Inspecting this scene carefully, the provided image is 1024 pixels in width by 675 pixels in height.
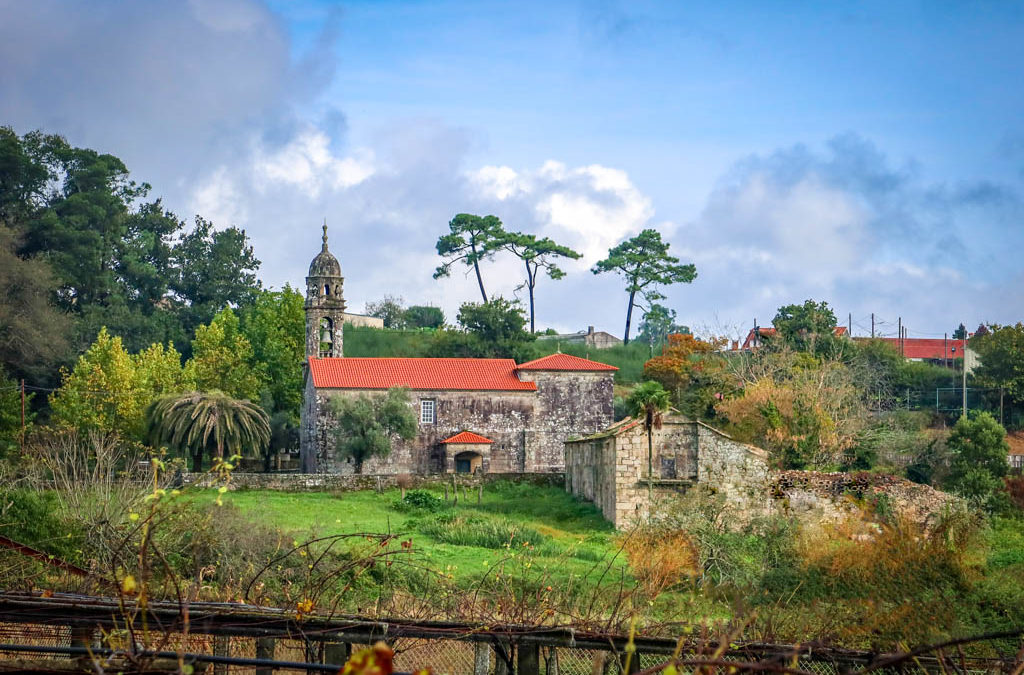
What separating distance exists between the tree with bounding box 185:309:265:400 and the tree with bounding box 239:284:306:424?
509 mm

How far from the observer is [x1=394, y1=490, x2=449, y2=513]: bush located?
105 feet

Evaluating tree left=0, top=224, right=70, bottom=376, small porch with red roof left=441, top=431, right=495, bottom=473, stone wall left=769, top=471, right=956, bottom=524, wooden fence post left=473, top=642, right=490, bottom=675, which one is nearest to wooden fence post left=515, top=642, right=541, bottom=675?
wooden fence post left=473, top=642, right=490, bottom=675

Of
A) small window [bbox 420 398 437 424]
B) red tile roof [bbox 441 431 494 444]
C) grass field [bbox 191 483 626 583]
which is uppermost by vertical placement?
small window [bbox 420 398 437 424]

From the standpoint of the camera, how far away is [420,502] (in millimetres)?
32562

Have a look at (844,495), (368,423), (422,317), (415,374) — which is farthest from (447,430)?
(422,317)

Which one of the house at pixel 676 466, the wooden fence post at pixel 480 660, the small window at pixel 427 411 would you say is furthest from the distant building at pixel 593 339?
the wooden fence post at pixel 480 660

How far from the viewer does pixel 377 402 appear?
4375 cm

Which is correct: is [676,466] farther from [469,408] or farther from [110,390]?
[110,390]

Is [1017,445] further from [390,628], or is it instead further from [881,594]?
[390,628]

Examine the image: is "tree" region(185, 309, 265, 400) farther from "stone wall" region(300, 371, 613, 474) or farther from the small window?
the small window

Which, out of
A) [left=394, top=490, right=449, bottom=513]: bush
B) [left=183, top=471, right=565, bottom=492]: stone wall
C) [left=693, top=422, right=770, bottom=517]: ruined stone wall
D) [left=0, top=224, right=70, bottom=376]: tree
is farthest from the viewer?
[left=0, top=224, right=70, bottom=376]: tree

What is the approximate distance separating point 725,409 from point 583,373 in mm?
9591

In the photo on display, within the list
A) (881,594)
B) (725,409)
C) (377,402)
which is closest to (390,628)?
(881,594)

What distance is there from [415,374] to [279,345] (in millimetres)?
9495
